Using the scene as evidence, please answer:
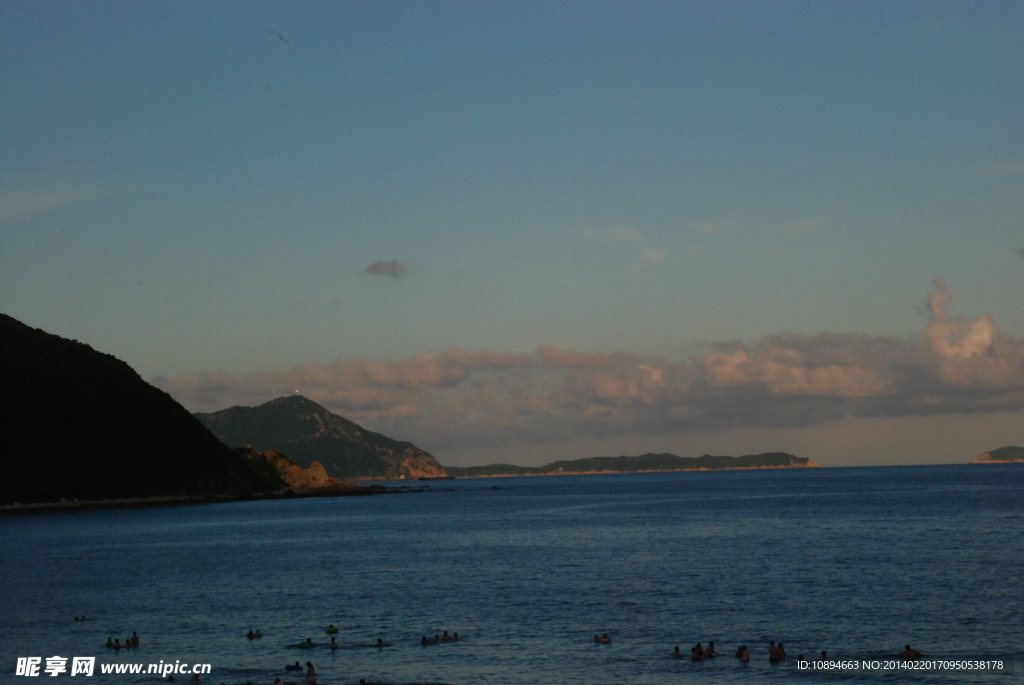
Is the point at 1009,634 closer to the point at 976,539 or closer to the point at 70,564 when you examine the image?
the point at 976,539

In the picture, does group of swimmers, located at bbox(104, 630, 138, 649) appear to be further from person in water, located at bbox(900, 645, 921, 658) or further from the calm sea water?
person in water, located at bbox(900, 645, 921, 658)

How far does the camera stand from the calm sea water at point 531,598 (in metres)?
48.2

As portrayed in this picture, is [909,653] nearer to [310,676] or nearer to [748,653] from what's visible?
[748,653]

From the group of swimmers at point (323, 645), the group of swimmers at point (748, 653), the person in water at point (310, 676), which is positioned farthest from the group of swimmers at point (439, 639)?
the group of swimmers at point (748, 653)

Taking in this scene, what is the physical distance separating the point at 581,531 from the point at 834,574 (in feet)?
188

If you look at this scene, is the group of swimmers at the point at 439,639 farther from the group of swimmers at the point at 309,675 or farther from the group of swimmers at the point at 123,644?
the group of swimmers at the point at 123,644

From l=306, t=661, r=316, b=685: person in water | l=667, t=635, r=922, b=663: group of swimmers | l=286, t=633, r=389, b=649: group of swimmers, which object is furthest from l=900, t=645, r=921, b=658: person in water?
l=306, t=661, r=316, b=685: person in water

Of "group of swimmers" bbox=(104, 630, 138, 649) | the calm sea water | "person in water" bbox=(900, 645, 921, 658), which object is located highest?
"person in water" bbox=(900, 645, 921, 658)

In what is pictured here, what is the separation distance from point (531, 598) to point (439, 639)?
51.5 feet

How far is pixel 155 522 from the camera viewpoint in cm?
16375

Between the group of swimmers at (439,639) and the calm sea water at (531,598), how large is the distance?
35.0 inches

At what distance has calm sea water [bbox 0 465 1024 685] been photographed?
48.2 metres

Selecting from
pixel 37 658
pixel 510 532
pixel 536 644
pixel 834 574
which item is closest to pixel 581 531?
pixel 510 532

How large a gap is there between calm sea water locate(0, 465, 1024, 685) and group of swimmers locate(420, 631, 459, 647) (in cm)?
89
